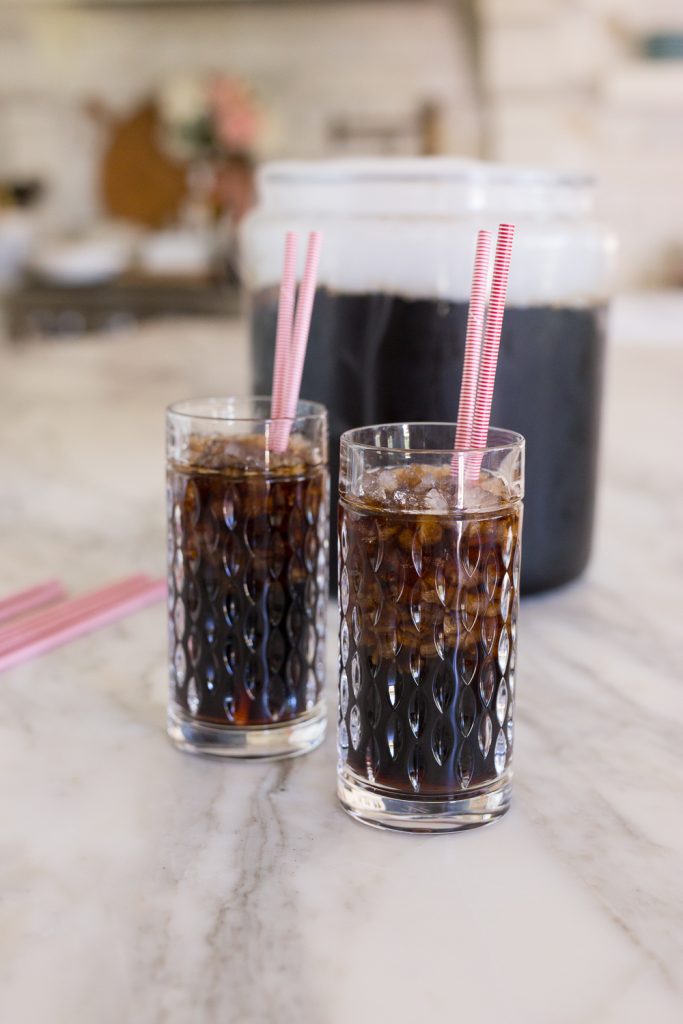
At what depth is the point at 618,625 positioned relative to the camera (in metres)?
0.69

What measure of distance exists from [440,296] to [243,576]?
0.24 m

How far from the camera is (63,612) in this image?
0.68 meters

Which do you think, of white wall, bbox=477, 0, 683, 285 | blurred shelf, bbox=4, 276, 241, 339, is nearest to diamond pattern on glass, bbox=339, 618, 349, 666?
white wall, bbox=477, 0, 683, 285

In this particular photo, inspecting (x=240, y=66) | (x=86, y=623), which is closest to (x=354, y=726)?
(x=86, y=623)

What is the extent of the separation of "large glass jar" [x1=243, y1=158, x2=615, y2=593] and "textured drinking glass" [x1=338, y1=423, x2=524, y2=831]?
213mm

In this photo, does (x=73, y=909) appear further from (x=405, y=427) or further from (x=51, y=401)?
(x=51, y=401)

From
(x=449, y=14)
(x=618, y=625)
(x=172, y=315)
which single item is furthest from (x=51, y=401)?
(x=449, y=14)

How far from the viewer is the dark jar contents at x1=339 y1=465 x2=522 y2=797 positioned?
0.44 m

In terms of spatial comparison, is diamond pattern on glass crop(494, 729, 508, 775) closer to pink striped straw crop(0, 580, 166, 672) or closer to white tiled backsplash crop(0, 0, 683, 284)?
pink striped straw crop(0, 580, 166, 672)

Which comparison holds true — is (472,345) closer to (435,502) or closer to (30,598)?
(435,502)

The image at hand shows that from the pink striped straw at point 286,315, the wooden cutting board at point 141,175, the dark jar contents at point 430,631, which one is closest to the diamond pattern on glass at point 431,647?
the dark jar contents at point 430,631

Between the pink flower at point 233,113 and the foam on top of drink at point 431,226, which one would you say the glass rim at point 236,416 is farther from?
the pink flower at point 233,113

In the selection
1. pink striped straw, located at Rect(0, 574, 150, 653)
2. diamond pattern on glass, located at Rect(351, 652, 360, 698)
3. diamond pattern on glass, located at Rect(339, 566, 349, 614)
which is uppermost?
diamond pattern on glass, located at Rect(339, 566, 349, 614)

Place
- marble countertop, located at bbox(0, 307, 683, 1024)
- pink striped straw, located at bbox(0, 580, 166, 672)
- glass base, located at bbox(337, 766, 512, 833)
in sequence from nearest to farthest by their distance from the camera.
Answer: marble countertop, located at bbox(0, 307, 683, 1024)
glass base, located at bbox(337, 766, 512, 833)
pink striped straw, located at bbox(0, 580, 166, 672)
